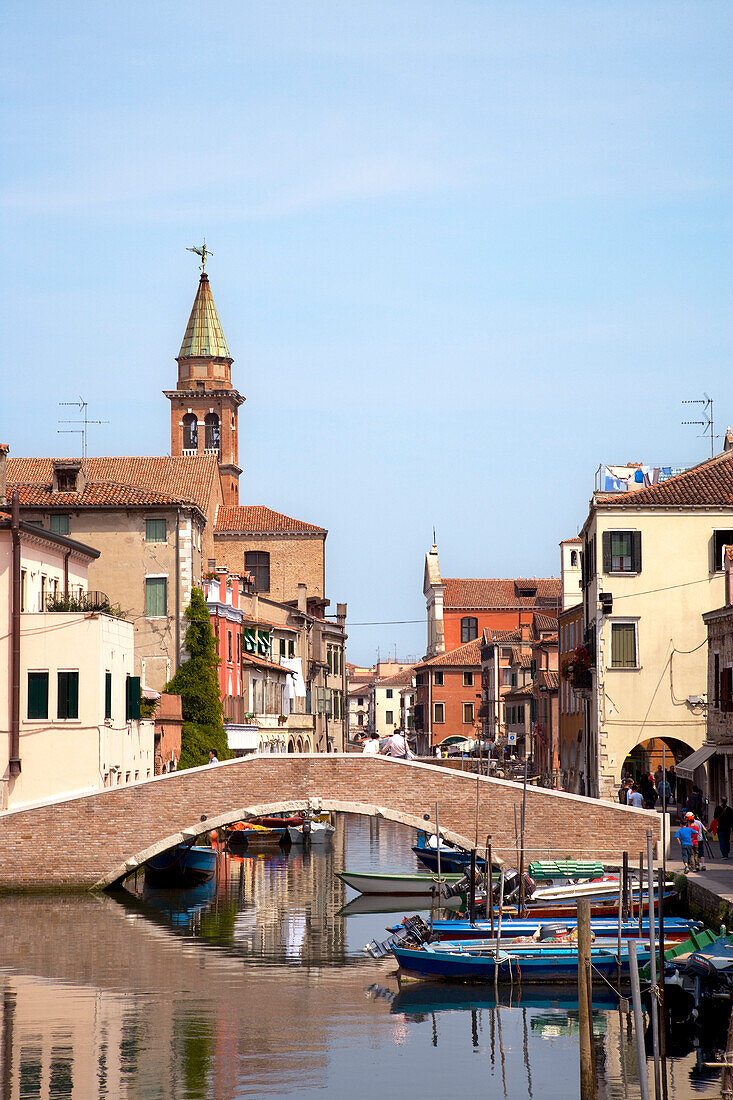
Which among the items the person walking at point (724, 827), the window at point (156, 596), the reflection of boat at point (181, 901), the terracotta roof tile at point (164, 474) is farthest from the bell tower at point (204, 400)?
the person walking at point (724, 827)

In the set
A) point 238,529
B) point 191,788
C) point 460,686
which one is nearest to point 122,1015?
point 191,788

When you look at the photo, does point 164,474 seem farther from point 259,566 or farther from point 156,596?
point 156,596

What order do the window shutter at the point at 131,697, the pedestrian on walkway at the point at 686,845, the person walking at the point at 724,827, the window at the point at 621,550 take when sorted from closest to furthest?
the pedestrian on walkway at the point at 686,845, the person walking at the point at 724,827, the window shutter at the point at 131,697, the window at the point at 621,550

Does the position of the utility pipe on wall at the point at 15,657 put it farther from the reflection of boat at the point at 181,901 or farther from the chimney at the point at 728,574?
the chimney at the point at 728,574

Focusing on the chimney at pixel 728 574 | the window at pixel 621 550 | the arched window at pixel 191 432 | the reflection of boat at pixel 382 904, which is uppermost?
the arched window at pixel 191 432

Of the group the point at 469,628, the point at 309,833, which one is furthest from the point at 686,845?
the point at 469,628

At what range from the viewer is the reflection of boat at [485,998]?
2289 cm

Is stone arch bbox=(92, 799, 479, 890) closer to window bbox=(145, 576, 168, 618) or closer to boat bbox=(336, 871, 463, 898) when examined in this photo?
boat bbox=(336, 871, 463, 898)

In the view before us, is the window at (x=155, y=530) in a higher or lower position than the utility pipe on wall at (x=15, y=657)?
higher

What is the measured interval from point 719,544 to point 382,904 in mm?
12659

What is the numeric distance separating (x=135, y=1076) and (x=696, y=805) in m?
18.5

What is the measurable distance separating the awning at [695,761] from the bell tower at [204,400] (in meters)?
44.1

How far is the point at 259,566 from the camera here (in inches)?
2721

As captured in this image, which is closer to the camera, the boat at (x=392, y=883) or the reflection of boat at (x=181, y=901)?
the reflection of boat at (x=181, y=901)
